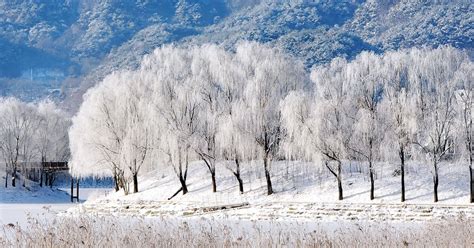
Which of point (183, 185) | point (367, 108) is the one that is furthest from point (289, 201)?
point (183, 185)

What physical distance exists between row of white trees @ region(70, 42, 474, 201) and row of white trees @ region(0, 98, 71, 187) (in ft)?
61.9

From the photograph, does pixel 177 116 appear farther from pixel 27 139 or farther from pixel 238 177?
pixel 27 139

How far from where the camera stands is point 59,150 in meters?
76.7

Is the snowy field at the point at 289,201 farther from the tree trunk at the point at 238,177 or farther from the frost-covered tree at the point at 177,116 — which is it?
the frost-covered tree at the point at 177,116

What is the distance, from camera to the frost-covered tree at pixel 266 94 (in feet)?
141

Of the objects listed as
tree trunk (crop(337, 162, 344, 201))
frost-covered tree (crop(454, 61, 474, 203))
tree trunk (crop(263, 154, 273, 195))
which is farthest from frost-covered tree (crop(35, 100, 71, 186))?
frost-covered tree (crop(454, 61, 474, 203))

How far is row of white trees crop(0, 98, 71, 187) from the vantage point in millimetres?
68250

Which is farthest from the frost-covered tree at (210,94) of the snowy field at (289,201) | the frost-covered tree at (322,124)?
the frost-covered tree at (322,124)

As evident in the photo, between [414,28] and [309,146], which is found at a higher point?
[414,28]

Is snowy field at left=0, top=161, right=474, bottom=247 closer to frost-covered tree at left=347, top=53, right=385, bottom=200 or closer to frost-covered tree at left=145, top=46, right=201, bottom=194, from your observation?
frost-covered tree at left=347, top=53, right=385, bottom=200

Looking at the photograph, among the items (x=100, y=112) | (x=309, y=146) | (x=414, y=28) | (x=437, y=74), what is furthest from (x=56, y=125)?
(x=414, y=28)

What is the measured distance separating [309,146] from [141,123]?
1274 centimetres

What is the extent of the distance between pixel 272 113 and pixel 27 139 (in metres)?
35.9

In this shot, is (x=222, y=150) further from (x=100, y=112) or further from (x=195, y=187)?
(x=100, y=112)
